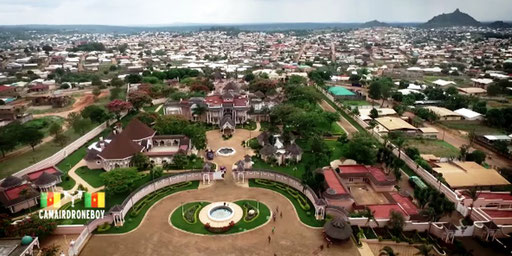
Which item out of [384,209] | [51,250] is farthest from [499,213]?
[51,250]

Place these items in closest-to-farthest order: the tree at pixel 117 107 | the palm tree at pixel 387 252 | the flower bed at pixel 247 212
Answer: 1. the palm tree at pixel 387 252
2. the flower bed at pixel 247 212
3. the tree at pixel 117 107

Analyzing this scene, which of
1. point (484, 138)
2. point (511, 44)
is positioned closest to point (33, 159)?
point (484, 138)

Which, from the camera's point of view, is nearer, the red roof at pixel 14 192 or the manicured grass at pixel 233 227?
the manicured grass at pixel 233 227

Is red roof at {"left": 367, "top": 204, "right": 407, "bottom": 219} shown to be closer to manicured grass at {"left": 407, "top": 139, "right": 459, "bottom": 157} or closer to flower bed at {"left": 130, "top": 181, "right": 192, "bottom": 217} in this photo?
manicured grass at {"left": 407, "top": 139, "right": 459, "bottom": 157}

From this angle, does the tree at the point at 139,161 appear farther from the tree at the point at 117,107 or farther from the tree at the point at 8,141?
the tree at the point at 117,107

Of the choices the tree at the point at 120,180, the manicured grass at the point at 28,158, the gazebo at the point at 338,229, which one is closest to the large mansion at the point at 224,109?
the manicured grass at the point at 28,158

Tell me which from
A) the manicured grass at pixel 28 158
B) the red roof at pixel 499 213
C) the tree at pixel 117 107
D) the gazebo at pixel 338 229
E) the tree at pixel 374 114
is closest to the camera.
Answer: the gazebo at pixel 338 229
